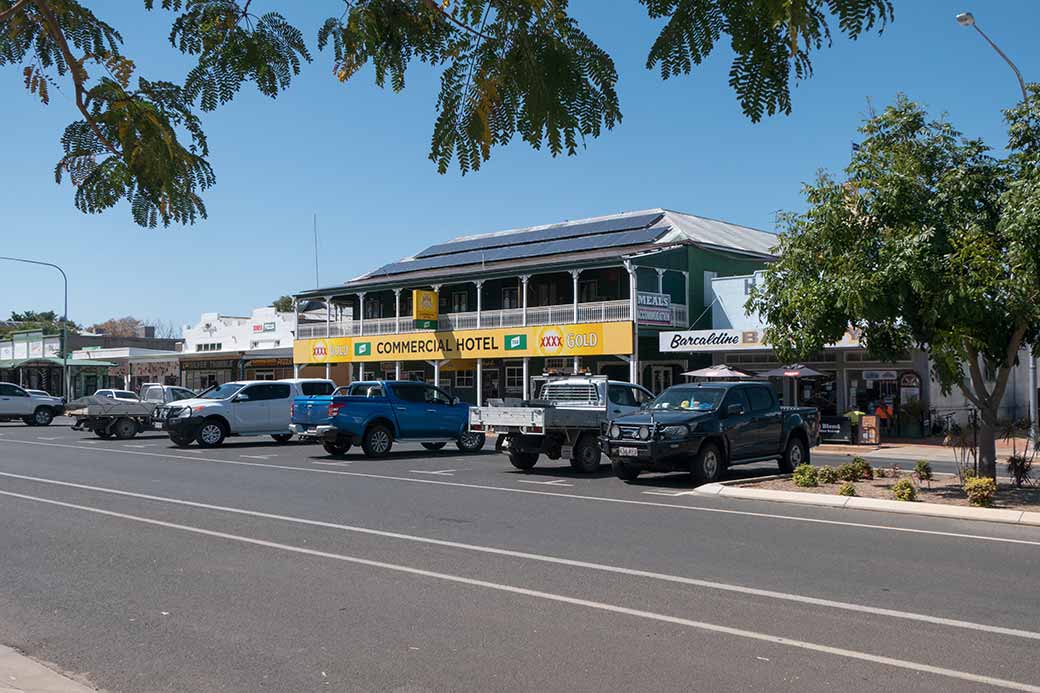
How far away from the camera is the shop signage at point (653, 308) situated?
114 feet

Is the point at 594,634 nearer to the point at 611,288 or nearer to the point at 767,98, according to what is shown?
the point at 767,98

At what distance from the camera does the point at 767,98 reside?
3.89m

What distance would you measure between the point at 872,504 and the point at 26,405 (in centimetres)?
3790

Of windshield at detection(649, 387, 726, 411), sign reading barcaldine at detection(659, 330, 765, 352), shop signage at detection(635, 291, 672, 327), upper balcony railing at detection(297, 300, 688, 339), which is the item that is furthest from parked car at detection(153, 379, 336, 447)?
sign reading barcaldine at detection(659, 330, 765, 352)

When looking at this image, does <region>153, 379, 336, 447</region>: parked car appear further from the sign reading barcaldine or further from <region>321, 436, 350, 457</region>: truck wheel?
the sign reading barcaldine

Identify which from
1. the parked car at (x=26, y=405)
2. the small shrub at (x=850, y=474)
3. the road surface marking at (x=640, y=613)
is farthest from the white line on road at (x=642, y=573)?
the parked car at (x=26, y=405)

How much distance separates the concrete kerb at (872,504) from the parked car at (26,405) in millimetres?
35018

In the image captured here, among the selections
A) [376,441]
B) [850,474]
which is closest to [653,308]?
[376,441]

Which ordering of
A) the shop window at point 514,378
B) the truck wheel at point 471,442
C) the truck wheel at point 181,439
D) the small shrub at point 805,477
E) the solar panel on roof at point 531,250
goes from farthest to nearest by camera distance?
the shop window at point 514,378 < the solar panel on roof at point 531,250 < the truck wheel at point 181,439 < the truck wheel at point 471,442 < the small shrub at point 805,477

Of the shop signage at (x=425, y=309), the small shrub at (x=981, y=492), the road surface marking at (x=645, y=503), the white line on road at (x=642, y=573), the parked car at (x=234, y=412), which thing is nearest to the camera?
the white line on road at (x=642, y=573)

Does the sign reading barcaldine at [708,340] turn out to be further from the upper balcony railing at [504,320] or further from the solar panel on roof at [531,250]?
the solar panel on roof at [531,250]

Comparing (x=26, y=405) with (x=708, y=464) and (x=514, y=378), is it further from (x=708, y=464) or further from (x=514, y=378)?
(x=708, y=464)

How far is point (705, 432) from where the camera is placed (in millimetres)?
16156

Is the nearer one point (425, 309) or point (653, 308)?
point (653, 308)
